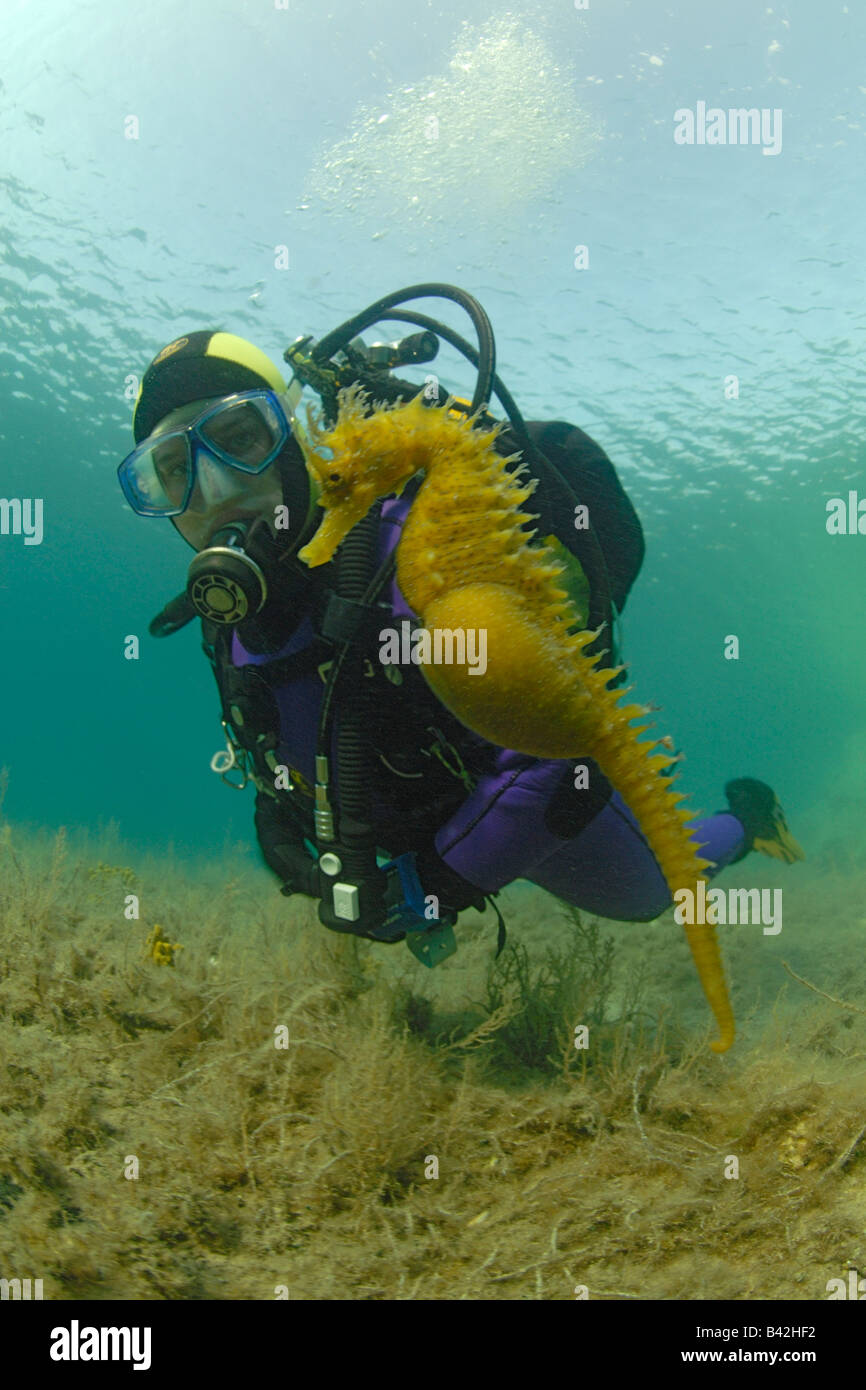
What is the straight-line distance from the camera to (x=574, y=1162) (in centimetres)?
252

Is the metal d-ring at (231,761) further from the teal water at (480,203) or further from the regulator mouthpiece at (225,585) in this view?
the teal water at (480,203)

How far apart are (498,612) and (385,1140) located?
200 cm

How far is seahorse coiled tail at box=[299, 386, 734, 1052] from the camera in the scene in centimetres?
189

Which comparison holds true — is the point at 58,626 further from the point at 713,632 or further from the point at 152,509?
the point at 152,509

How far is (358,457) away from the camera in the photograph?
2002mm

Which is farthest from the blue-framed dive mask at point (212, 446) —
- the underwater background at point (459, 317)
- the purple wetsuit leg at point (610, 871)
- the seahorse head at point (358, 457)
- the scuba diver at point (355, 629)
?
the purple wetsuit leg at point (610, 871)

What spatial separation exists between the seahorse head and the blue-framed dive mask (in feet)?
3.41

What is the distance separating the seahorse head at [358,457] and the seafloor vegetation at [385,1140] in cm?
212

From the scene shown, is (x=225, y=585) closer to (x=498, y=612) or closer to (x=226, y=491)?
(x=226, y=491)

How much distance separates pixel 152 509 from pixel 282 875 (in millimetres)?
2039

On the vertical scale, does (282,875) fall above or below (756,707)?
below

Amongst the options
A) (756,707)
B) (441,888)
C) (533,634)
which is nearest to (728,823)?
(441,888)

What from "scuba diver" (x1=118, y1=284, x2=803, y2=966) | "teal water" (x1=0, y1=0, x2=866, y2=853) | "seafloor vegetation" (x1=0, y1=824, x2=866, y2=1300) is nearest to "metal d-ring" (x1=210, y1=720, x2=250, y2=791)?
"scuba diver" (x1=118, y1=284, x2=803, y2=966)

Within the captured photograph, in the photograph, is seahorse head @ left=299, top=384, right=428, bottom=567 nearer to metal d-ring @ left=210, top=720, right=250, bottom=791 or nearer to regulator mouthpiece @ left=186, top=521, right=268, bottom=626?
regulator mouthpiece @ left=186, top=521, right=268, bottom=626
